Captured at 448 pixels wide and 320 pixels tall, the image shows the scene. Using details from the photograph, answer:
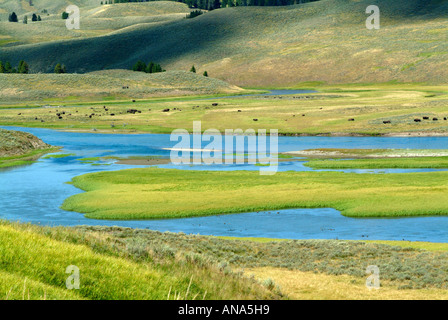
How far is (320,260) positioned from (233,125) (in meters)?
70.3

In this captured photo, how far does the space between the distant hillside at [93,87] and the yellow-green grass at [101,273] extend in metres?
146

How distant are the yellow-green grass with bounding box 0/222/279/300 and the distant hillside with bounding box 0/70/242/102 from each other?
146 m

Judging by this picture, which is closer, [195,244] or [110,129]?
[195,244]

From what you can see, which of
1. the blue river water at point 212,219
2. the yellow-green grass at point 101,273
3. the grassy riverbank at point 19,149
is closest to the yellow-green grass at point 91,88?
the grassy riverbank at point 19,149

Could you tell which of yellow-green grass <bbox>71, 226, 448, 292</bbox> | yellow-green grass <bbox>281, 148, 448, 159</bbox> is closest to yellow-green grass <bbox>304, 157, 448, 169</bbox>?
yellow-green grass <bbox>281, 148, 448, 159</bbox>

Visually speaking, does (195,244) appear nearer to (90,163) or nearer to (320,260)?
(320,260)

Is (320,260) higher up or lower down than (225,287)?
lower down

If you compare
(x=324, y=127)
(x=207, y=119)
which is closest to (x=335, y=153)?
(x=324, y=127)

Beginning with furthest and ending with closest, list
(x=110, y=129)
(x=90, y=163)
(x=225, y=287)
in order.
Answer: (x=110, y=129), (x=90, y=163), (x=225, y=287)

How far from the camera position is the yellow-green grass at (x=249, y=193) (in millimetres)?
40188

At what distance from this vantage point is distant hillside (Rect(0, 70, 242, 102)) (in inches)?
6314
